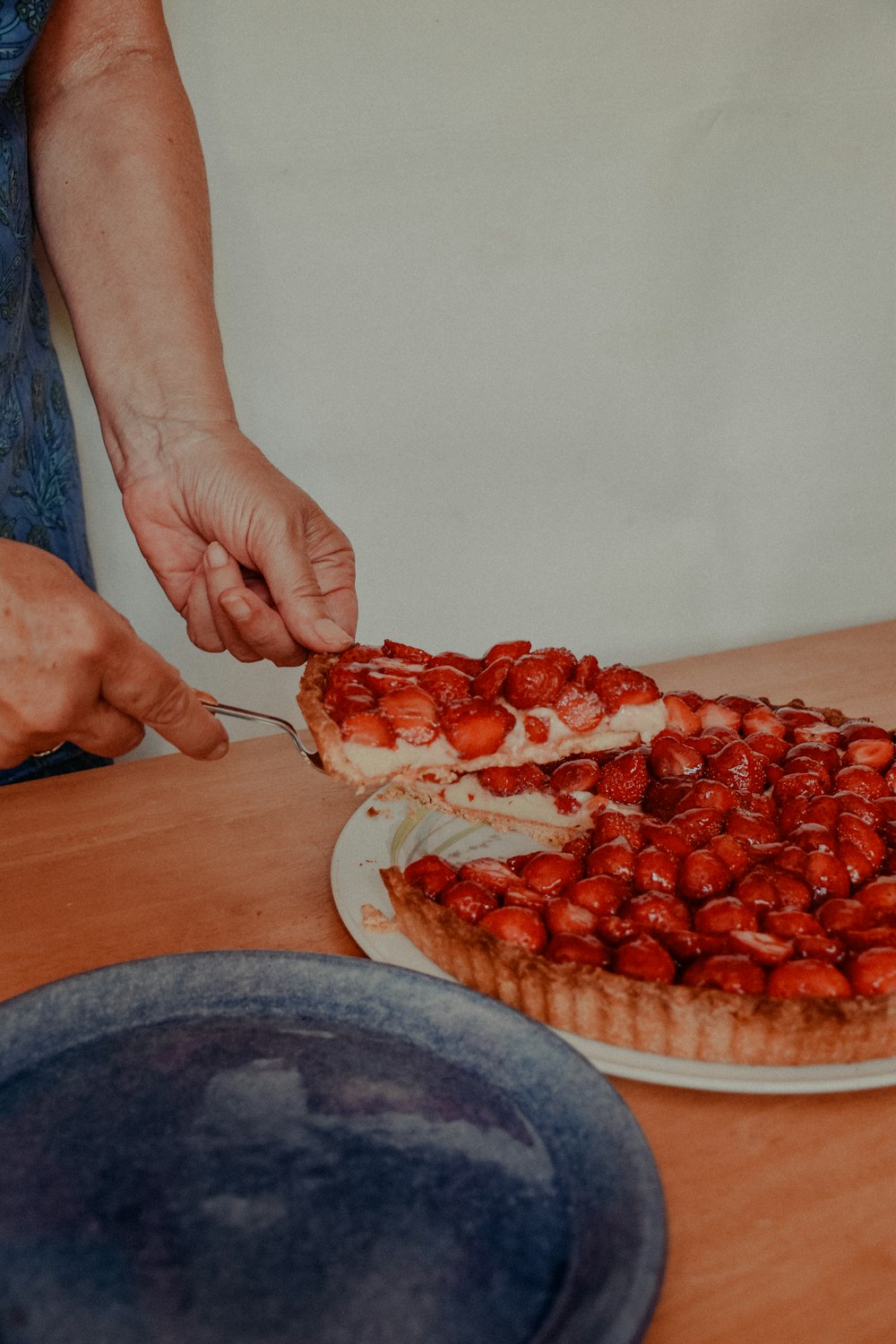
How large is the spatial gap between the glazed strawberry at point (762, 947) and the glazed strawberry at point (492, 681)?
446 millimetres

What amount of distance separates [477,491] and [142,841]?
1313mm

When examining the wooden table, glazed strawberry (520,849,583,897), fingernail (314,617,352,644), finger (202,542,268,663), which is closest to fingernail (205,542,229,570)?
finger (202,542,268,663)

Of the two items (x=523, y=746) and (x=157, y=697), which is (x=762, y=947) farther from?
(x=157, y=697)

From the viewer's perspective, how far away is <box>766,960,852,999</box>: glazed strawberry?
3.42 feet

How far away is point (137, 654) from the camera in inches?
46.1

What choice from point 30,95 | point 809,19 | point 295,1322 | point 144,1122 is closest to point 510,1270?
point 295,1322

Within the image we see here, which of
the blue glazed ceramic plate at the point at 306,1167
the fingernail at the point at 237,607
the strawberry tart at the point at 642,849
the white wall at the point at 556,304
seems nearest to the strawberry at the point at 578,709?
the strawberry tart at the point at 642,849

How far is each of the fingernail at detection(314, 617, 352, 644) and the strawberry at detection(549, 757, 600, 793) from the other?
328 millimetres

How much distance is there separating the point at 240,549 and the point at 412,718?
45cm

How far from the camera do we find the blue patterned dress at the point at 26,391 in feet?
5.33

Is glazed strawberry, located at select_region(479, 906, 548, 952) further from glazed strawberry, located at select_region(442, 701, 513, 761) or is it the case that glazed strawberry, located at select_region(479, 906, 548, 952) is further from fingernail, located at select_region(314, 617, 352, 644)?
fingernail, located at select_region(314, 617, 352, 644)

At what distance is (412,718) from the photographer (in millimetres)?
1368

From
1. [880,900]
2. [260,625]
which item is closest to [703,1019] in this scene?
[880,900]

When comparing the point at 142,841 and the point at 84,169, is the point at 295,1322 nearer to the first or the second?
the point at 142,841
